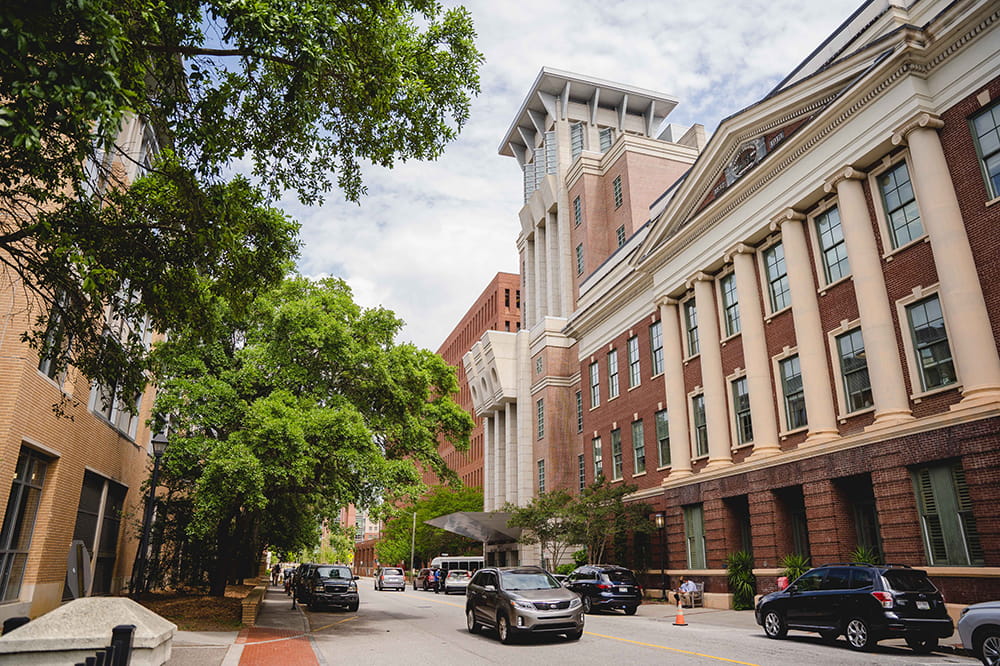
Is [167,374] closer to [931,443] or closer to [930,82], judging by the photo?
[931,443]

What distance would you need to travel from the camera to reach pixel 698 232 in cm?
2988

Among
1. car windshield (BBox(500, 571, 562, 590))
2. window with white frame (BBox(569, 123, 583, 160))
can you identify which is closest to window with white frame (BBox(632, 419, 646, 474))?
car windshield (BBox(500, 571, 562, 590))

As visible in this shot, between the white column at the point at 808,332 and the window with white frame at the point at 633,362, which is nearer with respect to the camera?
the white column at the point at 808,332

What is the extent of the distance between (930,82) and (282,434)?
67.3 feet

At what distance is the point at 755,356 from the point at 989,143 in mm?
10270

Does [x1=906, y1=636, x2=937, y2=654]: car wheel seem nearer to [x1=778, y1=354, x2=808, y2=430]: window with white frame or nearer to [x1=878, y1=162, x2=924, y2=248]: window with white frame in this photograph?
[x1=778, y1=354, x2=808, y2=430]: window with white frame

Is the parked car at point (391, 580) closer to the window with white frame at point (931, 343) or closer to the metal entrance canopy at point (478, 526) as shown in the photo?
the metal entrance canopy at point (478, 526)

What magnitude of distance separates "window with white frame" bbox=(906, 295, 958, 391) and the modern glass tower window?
14635 mm

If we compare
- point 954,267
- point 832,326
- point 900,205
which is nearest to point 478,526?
point 832,326

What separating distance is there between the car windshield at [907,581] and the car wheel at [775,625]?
2.80m

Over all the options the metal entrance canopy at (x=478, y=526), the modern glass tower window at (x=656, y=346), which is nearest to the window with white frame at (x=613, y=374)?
Result: the modern glass tower window at (x=656, y=346)

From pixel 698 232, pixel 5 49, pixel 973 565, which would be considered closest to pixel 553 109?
pixel 698 232

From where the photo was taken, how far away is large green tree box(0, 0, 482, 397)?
20.5ft

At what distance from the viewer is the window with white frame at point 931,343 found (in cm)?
1858
